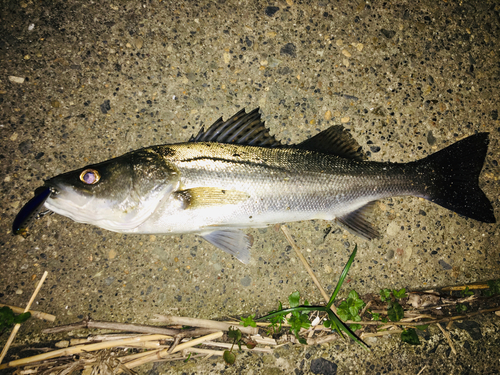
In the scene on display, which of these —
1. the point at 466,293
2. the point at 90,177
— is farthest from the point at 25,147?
the point at 466,293

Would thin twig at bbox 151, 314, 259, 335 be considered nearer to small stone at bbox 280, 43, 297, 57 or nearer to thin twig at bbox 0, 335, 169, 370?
thin twig at bbox 0, 335, 169, 370

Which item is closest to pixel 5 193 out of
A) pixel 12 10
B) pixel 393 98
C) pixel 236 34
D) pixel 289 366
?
pixel 12 10

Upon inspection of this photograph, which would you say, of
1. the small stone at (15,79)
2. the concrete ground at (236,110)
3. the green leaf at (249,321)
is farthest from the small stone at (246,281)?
the small stone at (15,79)

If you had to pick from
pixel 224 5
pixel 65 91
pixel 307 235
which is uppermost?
pixel 224 5

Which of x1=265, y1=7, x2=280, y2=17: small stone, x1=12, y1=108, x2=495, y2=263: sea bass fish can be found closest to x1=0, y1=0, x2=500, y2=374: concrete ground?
x1=265, y1=7, x2=280, y2=17: small stone

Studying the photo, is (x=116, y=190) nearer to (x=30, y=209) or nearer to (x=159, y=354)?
(x=30, y=209)

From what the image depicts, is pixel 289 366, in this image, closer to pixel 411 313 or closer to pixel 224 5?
pixel 411 313
